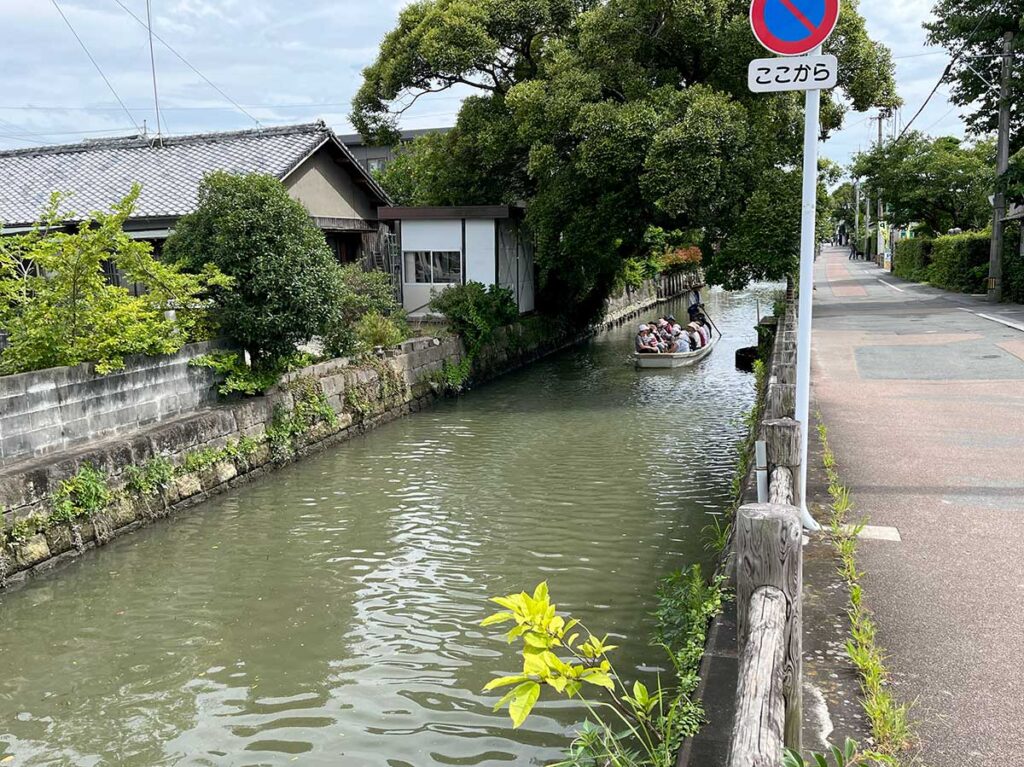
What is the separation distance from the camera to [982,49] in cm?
2653

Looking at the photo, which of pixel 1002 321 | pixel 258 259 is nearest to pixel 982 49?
pixel 1002 321

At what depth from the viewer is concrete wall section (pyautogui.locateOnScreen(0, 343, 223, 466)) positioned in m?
8.95

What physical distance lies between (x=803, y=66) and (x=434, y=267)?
61.4 feet

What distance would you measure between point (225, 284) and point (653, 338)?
13.1m

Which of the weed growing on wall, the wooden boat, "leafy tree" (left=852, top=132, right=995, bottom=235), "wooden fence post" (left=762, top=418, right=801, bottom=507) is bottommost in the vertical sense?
the weed growing on wall

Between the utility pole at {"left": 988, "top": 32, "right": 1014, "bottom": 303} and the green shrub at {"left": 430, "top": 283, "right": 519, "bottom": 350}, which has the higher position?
the utility pole at {"left": 988, "top": 32, "right": 1014, "bottom": 303}

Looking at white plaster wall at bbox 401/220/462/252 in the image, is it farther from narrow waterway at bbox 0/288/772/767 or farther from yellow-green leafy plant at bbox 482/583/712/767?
yellow-green leafy plant at bbox 482/583/712/767

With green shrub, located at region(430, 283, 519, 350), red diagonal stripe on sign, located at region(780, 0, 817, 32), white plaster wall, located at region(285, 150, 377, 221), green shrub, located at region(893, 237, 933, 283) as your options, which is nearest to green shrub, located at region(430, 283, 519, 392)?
green shrub, located at region(430, 283, 519, 350)

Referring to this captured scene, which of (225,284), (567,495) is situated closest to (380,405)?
(225,284)

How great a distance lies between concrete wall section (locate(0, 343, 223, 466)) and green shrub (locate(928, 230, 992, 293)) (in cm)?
2803

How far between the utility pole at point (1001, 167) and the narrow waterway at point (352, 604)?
1812 cm

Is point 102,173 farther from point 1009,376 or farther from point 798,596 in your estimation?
point 798,596

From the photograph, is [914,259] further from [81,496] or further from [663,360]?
[81,496]

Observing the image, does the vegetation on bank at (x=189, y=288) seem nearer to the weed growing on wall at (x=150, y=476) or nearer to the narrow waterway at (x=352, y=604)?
the weed growing on wall at (x=150, y=476)
